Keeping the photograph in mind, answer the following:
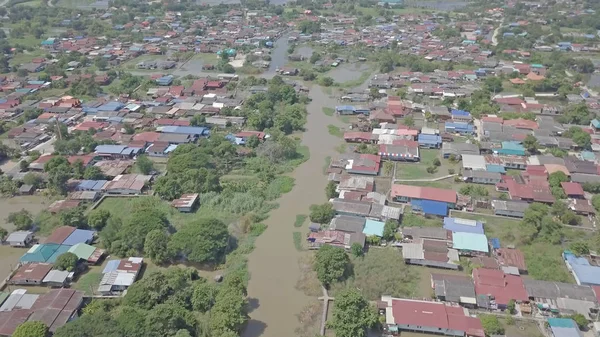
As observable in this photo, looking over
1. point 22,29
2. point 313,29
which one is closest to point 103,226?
point 313,29

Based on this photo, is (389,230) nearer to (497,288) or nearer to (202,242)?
(497,288)

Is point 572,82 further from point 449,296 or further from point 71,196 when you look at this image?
point 71,196

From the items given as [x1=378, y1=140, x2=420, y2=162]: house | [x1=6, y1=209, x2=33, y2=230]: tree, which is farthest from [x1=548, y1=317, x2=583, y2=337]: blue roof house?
[x1=6, y1=209, x2=33, y2=230]: tree

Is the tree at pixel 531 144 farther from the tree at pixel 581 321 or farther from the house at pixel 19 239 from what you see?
the house at pixel 19 239

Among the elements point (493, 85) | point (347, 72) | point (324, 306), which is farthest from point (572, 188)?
point (347, 72)

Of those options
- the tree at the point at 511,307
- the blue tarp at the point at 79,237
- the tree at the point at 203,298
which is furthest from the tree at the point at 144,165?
the tree at the point at 511,307
